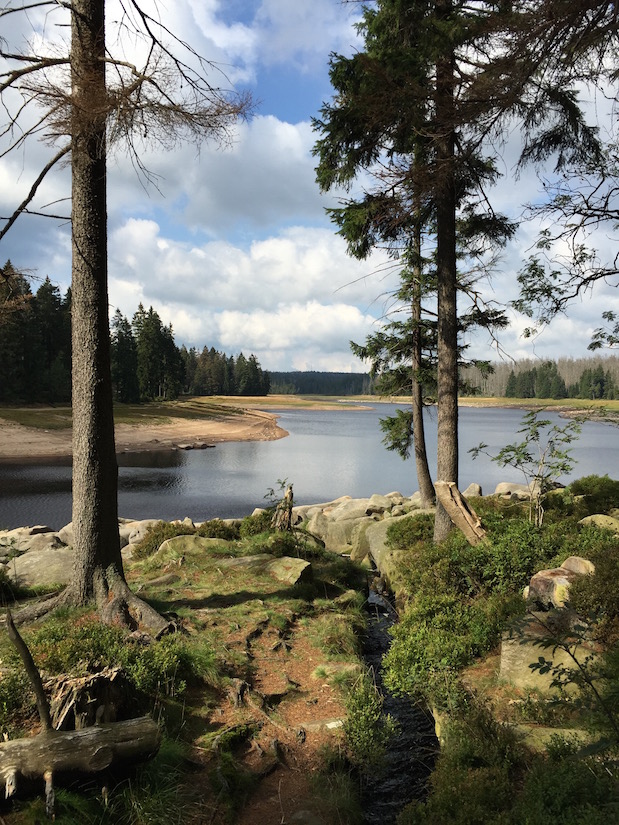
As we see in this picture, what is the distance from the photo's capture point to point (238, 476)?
30984mm

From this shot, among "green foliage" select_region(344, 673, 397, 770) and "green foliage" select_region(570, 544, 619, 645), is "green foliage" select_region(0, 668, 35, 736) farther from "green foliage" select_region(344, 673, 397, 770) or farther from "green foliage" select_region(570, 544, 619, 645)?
"green foliage" select_region(570, 544, 619, 645)

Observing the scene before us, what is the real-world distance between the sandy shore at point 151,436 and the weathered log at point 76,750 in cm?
3587

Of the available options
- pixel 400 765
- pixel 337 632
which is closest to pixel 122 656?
pixel 400 765

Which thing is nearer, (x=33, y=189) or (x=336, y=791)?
(x=336, y=791)

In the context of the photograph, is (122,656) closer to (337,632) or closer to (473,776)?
(473,776)

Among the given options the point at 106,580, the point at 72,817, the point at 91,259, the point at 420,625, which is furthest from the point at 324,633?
the point at 91,259

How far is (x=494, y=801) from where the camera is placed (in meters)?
4.07

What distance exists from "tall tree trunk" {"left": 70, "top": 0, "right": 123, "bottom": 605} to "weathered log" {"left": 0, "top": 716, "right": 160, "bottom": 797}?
10.4 feet

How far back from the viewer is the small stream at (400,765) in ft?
16.2

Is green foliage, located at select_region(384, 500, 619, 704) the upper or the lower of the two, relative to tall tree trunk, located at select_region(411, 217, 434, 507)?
lower

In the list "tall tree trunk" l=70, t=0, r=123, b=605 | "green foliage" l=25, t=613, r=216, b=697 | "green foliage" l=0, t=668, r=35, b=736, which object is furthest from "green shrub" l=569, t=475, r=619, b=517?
"green foliage" l=0, t=668, r=35, b=736

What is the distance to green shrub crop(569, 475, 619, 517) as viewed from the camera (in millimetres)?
11127

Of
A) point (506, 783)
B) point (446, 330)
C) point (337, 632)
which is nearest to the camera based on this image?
point (506, 783)

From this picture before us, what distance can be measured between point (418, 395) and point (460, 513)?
6.07m
